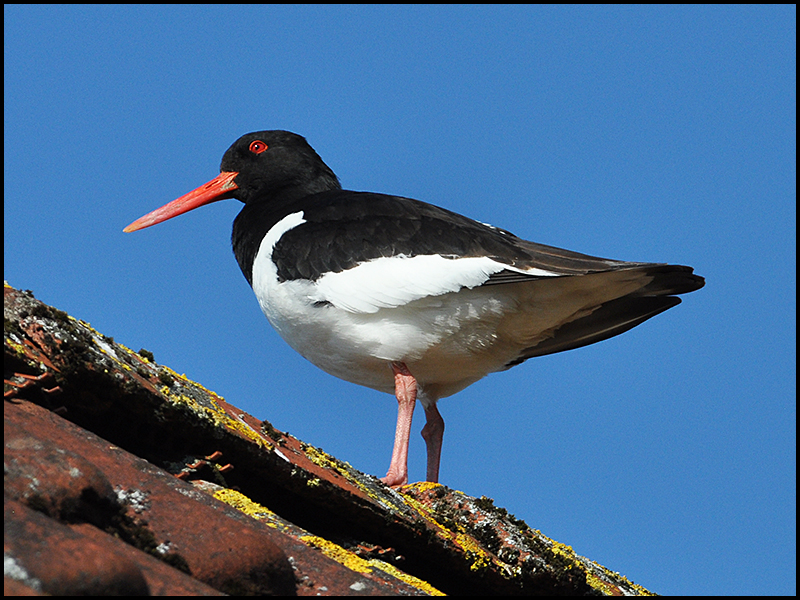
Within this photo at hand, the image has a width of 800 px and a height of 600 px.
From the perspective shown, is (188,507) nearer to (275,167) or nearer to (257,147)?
(275,167)

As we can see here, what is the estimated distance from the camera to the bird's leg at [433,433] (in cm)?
587

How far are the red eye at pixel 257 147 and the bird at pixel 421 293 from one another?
130cm

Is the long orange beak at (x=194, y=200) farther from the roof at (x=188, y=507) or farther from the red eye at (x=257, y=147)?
the roof at (x=188, y=507)

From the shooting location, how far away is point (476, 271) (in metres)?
4.74

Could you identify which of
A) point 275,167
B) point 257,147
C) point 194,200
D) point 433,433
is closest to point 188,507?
point 433,433

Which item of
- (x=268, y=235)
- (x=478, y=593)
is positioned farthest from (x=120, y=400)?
(x=268, y=235)

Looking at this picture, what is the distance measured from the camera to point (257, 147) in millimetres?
6824

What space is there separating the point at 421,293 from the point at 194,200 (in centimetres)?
306

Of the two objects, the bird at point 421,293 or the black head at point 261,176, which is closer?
the bird at point 421,293

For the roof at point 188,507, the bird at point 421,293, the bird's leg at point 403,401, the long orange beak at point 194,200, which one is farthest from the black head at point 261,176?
the roof at point 188,507

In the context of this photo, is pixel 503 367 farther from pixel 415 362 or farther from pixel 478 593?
pixel 478 593

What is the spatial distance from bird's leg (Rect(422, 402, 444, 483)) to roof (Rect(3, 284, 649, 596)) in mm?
2024

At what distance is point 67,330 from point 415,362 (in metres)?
2.87

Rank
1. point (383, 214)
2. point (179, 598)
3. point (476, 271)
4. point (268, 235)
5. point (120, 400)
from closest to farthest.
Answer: point (179, 598) → point (120, 400) → point (476, 271) → point (383, 214) → point (268, 235)
